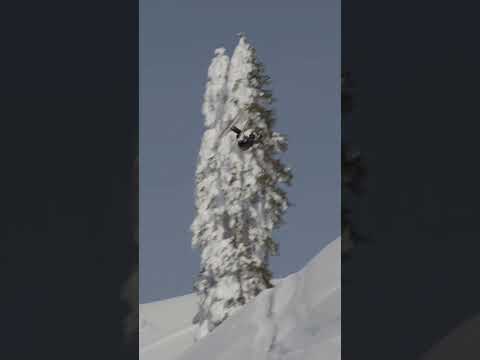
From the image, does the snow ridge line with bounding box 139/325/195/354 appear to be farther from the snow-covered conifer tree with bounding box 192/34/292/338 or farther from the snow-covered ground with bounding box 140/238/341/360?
the snow-covered ground with bounding box 140/238/341/360

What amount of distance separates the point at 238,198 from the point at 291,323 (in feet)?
31.4

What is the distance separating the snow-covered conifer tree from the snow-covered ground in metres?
7.65

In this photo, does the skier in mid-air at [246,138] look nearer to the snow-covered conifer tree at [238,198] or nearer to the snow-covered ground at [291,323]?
the snow-covered conifer tree at [238,198]

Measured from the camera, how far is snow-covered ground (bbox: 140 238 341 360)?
5.12m

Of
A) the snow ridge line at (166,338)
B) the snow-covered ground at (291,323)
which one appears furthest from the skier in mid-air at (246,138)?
the snow-covered ground at (291,323)

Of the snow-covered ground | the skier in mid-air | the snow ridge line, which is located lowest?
the snow ridge line
